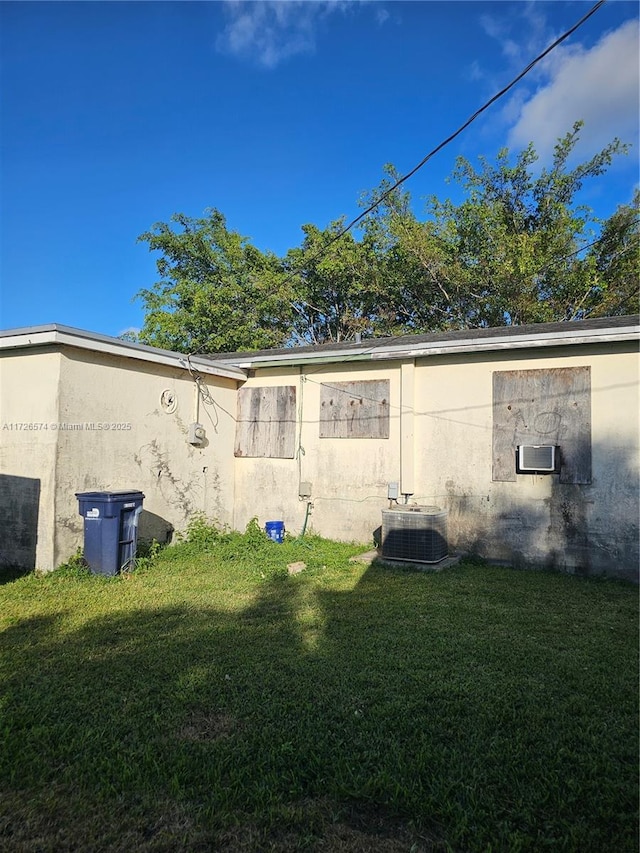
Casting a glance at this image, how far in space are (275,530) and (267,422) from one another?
188 cm

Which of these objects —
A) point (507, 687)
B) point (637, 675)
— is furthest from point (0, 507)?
point (637, 675)

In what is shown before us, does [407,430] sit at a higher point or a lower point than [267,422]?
lower

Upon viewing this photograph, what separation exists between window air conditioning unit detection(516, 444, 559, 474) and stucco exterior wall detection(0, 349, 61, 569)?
230 inches

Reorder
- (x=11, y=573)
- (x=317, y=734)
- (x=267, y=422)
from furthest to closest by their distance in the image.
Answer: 1. (x=267, y=422)
2. (x=11, y=573)
3. (x=317, y=734)

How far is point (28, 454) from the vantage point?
20.7 feet

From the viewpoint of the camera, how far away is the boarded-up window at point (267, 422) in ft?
28.5

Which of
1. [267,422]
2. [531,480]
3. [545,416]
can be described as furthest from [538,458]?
[267,422]

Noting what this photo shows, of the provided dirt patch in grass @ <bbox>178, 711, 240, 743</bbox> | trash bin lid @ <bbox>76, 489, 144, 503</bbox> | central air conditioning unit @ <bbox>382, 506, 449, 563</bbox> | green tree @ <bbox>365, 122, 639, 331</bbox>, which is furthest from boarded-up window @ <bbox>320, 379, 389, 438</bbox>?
green tree @ <bbox>365, 122, 639, 331</bbox>

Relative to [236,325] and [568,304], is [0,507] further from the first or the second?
[568,304]

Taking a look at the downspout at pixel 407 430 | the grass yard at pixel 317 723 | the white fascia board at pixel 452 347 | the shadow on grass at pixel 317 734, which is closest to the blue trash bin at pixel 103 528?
the grass yard at pixel 317 723

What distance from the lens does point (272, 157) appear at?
1109 centimetres

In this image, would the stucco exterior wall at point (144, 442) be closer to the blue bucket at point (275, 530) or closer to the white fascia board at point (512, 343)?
the blue bucket at point (275, 530)

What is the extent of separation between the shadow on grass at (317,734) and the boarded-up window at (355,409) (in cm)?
375

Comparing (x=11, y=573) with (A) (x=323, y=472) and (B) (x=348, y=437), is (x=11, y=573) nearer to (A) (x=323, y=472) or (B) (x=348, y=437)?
(A) (x=323, y=472)
